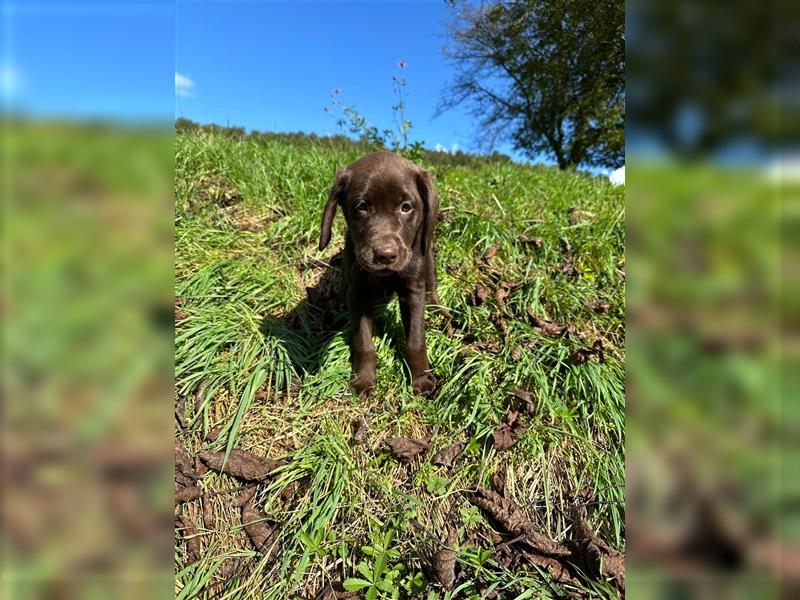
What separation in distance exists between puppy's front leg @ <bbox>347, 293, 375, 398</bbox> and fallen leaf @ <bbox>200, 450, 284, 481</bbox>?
755 millimetres

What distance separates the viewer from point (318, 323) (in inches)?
158

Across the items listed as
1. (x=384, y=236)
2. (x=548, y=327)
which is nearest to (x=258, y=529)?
(x=384, y=236)

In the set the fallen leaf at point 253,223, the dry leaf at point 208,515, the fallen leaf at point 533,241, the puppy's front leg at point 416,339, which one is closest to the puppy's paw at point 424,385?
the puppy's front leg at point 416,339

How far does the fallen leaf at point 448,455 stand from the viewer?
2676 mm

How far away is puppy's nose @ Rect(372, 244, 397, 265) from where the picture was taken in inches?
114

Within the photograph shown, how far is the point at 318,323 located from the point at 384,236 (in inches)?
50.8

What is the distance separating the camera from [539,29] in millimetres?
13656

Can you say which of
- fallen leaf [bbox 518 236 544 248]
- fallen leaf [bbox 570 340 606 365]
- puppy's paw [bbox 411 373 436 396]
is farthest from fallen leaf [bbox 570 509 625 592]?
fallen leaf [bbox 518 236 544 248]

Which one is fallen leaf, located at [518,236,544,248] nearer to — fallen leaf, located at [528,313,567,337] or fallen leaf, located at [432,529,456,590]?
fallen leaf, located at [528,313,567,337]
